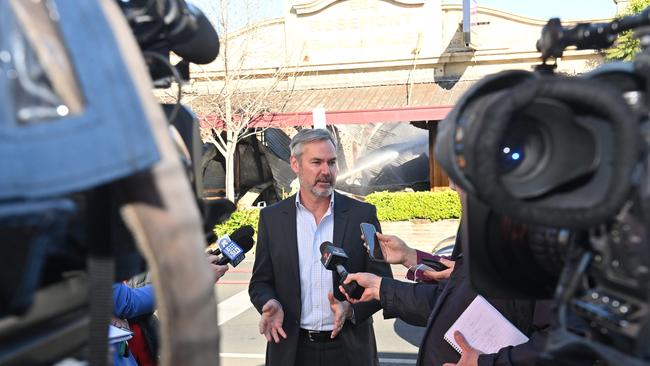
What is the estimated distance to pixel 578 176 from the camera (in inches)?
43.3

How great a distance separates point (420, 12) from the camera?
17.8 metres

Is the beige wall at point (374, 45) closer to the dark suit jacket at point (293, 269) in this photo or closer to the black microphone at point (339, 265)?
the dark suit jacket at point (293, 269)

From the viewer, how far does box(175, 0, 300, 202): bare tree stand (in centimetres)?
1645

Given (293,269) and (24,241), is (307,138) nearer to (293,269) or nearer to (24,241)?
(293,269)

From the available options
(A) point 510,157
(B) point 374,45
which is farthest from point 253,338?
(B) point 374,45

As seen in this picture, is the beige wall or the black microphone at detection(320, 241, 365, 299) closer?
the black microphone at detection(320, 241, 365, 299)

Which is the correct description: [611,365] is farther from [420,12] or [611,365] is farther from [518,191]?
[420,12]

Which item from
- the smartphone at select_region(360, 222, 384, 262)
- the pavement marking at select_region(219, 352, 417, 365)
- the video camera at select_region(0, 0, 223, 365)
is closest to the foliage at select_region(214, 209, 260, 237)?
the pavement marking at select_region(219, 352, 417, 365)

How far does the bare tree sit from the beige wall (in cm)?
5

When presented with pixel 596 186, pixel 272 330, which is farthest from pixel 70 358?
pixel 272 330

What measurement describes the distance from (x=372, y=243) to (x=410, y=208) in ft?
37.9

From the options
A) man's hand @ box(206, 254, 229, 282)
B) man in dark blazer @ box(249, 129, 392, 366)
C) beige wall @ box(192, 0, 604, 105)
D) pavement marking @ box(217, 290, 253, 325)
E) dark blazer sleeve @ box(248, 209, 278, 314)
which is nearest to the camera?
man's hand @ box(206, 254, 229, 282)

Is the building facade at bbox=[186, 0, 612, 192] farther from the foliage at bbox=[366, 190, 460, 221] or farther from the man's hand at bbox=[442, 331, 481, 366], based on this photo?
the man's hand at bbox=[442, 331, 481, 366]

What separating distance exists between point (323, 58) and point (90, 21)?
17.9 metres
